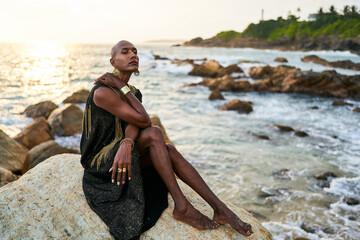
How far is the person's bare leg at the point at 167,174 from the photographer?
2871mm

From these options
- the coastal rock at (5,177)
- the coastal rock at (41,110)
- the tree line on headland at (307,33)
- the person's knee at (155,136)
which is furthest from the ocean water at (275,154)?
the tree line on headland at (307,33)

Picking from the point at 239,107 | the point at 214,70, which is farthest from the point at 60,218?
the point at 214,70

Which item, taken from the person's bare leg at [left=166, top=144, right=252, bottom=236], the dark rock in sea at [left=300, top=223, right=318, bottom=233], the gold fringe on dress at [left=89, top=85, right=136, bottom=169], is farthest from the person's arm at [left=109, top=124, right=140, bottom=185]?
the dark rock in sea at [left=300, top=223, right=318, bottom=233]

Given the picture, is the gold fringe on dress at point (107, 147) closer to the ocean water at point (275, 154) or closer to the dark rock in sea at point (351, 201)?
the ocean water at point (275, 154)

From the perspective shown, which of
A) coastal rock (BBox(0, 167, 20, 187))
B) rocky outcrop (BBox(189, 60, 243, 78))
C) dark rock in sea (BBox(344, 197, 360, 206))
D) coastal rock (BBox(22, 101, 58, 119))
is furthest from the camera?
rocky outcrop (BBox(189, 60, 243, 78))

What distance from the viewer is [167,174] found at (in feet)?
9.40

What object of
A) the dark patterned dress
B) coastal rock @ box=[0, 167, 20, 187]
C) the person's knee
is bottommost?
coastal rock @ box=[0, 167, 20, 187]

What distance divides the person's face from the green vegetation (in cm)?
8904

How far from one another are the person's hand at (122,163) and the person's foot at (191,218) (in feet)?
2.10

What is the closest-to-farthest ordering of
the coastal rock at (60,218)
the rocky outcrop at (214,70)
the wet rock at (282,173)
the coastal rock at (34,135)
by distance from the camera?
the coastal rock at (60,218), the wet rock at (282,173), the coastal rock at (34,135), the rocky outcrop at (214,70)

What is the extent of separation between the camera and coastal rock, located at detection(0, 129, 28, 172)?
6254 mm

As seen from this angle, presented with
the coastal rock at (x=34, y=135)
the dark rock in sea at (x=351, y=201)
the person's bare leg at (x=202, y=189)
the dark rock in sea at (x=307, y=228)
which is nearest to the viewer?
the person's bare leg at (x=202, y=189)

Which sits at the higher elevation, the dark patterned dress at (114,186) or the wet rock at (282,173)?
the dark patterned dress at (114,186)

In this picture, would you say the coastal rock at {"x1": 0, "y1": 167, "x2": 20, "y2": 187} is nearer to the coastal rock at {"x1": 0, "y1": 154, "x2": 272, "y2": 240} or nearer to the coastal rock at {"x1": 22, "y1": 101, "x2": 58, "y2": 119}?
the coastal rock at {"x1": 0, "y1": 154, "x2": 272, "y2": 240}
